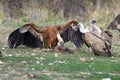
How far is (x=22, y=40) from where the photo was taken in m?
12.1

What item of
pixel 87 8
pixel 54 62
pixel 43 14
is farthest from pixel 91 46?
pixel 87 8

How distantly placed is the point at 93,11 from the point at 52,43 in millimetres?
9353

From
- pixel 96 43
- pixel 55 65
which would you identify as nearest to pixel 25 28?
pixel 96 43

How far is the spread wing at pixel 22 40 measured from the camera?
11.9 meters

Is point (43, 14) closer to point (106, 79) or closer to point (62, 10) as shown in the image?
point (62, 10)

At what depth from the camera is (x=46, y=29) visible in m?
11.7

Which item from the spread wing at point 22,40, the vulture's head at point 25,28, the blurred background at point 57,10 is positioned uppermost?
the vulture's head at point 25,28

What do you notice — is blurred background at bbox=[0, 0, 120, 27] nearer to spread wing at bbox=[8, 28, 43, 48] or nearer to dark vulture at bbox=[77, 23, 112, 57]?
spread wing at bbox=[8, 28, 43, 48]

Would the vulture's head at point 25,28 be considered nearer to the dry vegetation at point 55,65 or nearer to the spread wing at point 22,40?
the spread wing at point 22,40

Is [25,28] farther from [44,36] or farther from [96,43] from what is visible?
[96,43]

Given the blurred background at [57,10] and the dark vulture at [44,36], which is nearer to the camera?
the dark vulture at [44,36]

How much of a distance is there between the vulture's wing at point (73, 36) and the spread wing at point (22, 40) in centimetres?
59

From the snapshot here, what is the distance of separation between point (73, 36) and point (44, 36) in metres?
0.69

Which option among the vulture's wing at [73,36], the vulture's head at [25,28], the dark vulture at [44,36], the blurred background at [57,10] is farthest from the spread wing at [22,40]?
the blurred background at [57,10]
